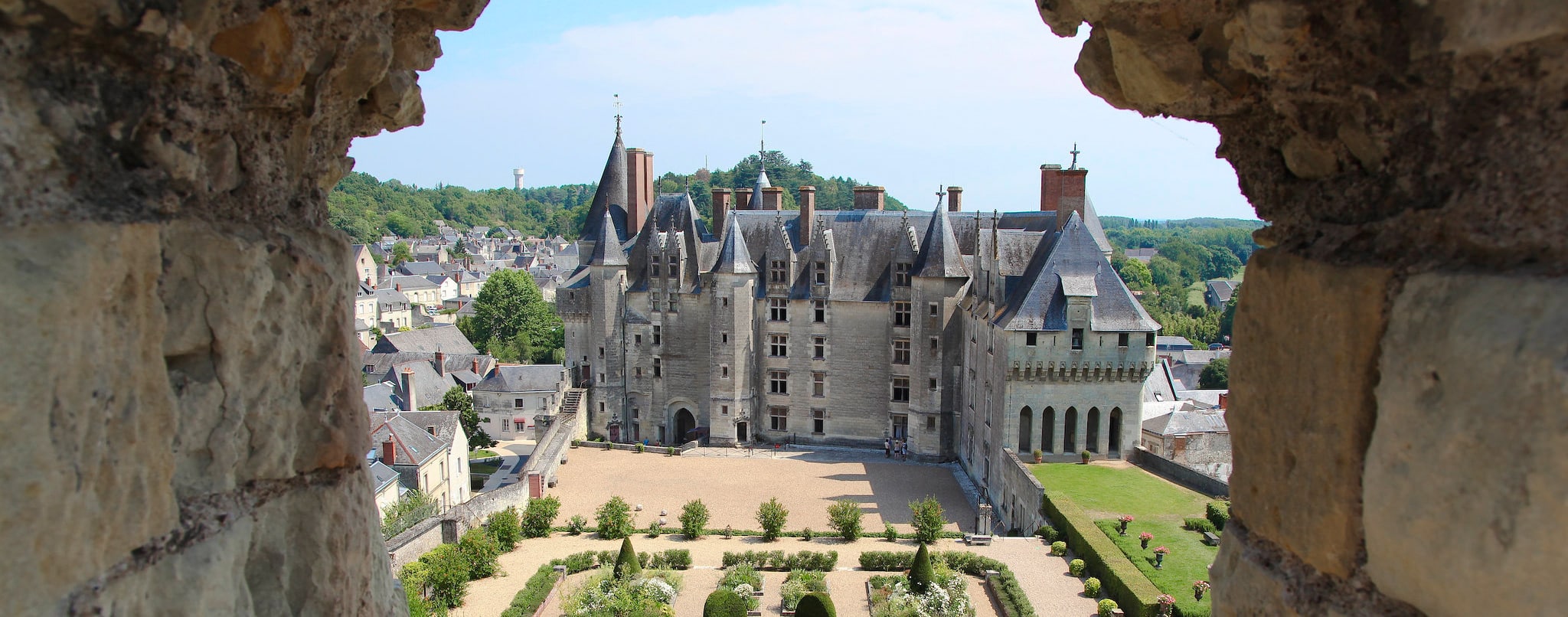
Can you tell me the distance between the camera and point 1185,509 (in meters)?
23.4

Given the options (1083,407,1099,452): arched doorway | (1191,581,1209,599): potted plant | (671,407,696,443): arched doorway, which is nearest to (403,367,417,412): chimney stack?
(671,407,696,443): arched doorway

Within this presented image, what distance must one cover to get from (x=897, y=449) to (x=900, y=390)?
2.24 m

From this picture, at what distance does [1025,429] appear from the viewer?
92.5 feet

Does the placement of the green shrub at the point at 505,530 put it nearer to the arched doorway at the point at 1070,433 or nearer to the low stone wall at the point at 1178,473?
the arched doorway at the point at 1070,433

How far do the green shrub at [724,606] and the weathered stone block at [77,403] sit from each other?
17.3 metres

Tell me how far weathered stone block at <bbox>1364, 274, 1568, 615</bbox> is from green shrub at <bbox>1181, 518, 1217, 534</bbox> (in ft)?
71.1

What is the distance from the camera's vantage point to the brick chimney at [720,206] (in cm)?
4047

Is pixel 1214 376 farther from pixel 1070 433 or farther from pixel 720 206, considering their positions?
pixel 720 206

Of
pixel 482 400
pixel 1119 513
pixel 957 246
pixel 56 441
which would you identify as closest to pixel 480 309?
pixel 482 400

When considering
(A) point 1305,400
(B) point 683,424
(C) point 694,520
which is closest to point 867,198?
(B) point 683,424

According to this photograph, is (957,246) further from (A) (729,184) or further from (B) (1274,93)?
(A) (729,184)

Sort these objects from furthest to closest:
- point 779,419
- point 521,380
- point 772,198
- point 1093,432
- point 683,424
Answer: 1. point 521,380
2. point 772,198
3. point 683,424
4. point 779,419
5. point 1093,432

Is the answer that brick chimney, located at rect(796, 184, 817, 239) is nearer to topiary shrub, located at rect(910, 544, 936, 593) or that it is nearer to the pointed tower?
the pointed tower

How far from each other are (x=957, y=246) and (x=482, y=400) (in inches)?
980
